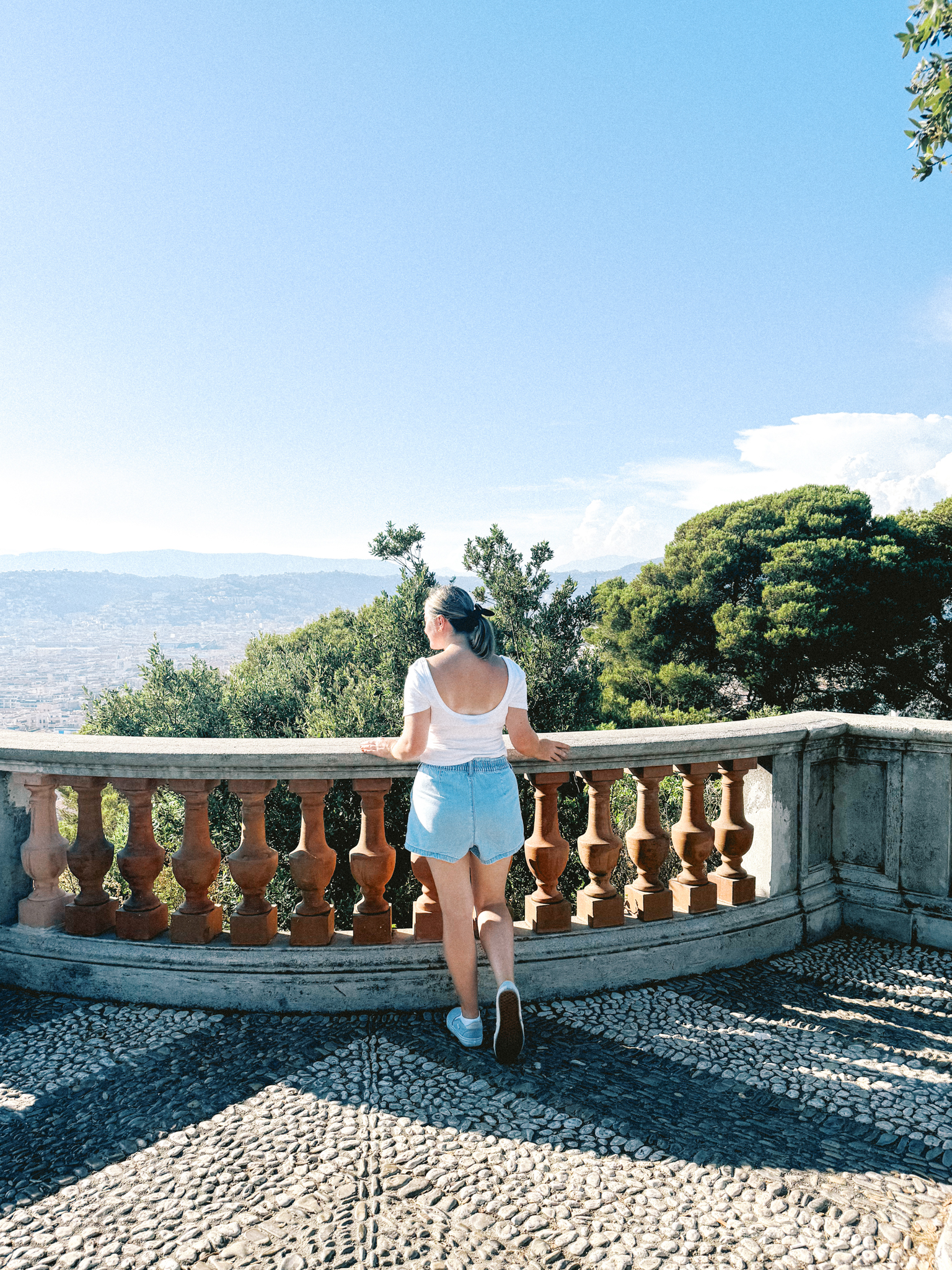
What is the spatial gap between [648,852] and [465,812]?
3.42 ft

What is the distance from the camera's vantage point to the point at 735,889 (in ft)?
11.4

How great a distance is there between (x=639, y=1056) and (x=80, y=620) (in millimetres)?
95109

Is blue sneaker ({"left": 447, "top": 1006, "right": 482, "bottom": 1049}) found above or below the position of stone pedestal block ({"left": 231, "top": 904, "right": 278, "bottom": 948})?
below

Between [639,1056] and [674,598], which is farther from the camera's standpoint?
[674,598]

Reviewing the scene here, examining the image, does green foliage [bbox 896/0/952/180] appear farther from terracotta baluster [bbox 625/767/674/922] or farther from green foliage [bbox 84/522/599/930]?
green foliage [bbox 84/522/599/930]

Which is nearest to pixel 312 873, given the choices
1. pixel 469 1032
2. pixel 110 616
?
pixel 469 1032

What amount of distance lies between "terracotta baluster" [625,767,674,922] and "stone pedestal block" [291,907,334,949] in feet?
4.13

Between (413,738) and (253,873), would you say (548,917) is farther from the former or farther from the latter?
(253,873)

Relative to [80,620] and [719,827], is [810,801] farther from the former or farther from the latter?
[80,620]

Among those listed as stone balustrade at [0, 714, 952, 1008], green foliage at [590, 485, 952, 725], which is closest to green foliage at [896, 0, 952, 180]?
stone balustrade at [0, 714, 952, 1008]

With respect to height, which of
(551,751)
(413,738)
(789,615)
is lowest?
(551,751)

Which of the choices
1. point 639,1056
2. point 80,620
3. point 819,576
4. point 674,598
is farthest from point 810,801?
point 80,620

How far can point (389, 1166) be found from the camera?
6.82 feet

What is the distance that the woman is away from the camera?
2.65 metres
